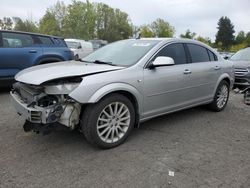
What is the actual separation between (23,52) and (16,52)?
6.9 inches

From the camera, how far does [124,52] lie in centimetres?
434

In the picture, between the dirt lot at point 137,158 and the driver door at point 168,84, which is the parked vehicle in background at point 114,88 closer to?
the driver door at point 168,84

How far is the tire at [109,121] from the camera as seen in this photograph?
3.34m

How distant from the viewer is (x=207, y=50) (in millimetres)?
5367

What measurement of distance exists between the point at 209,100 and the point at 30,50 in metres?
4.68

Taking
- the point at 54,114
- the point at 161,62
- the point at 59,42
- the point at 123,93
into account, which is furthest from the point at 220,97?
the point at 59,42

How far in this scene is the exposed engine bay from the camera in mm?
3152

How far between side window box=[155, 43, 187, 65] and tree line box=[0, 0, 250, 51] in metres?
25.2

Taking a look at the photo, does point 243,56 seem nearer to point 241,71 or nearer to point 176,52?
point 241,71

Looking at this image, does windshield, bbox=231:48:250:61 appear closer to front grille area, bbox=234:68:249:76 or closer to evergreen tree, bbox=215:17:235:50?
front grille area, bbox=234:68:249:76

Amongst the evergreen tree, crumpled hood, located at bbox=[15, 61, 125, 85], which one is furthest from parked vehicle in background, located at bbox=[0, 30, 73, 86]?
the evergreen tree

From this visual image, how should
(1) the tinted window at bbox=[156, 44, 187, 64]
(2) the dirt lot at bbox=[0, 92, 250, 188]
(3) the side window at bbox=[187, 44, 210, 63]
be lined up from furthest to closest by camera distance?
1. (3) the side window at bbox=[187, 44, 210, 63]
2. (1) the tinted window at bbox=[156, 44, 187, 64]
3. (2) the dirt lot at bbox=[0, 92, 250, 188]

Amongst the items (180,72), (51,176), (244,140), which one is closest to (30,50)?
(180,72)

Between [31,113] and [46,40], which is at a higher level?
[46,40]
